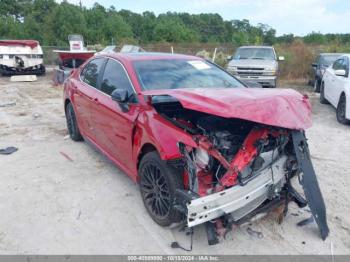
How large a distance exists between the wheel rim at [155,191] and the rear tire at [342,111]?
5.99 metres

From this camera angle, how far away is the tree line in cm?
3712

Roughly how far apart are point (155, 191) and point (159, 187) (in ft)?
0.37

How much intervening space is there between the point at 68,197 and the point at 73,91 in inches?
91.1

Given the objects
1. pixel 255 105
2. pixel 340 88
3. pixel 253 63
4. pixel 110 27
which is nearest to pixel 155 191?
pixel 255 105

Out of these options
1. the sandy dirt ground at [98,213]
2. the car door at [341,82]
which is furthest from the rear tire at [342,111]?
the sandy dirt ground at [98,213]

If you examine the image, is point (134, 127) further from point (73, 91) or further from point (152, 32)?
point (152, 32)

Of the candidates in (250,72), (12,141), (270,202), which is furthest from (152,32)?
(270,202)

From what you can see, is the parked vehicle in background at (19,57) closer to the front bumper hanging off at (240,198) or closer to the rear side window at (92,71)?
the rear side window at (92,71)

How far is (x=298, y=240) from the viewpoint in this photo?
335 centimetres

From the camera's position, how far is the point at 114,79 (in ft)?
15.0

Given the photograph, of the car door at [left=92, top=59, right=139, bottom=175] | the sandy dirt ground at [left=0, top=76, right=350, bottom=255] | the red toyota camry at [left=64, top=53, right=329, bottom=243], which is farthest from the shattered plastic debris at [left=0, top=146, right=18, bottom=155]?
the red toyota camry at [left=64, top=53, right=329, bottom=243]

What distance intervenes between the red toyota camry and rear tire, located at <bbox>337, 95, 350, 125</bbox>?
5133 mm

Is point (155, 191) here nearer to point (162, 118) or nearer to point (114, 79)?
point (162, 118)

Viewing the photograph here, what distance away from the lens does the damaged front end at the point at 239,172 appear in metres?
3.01
